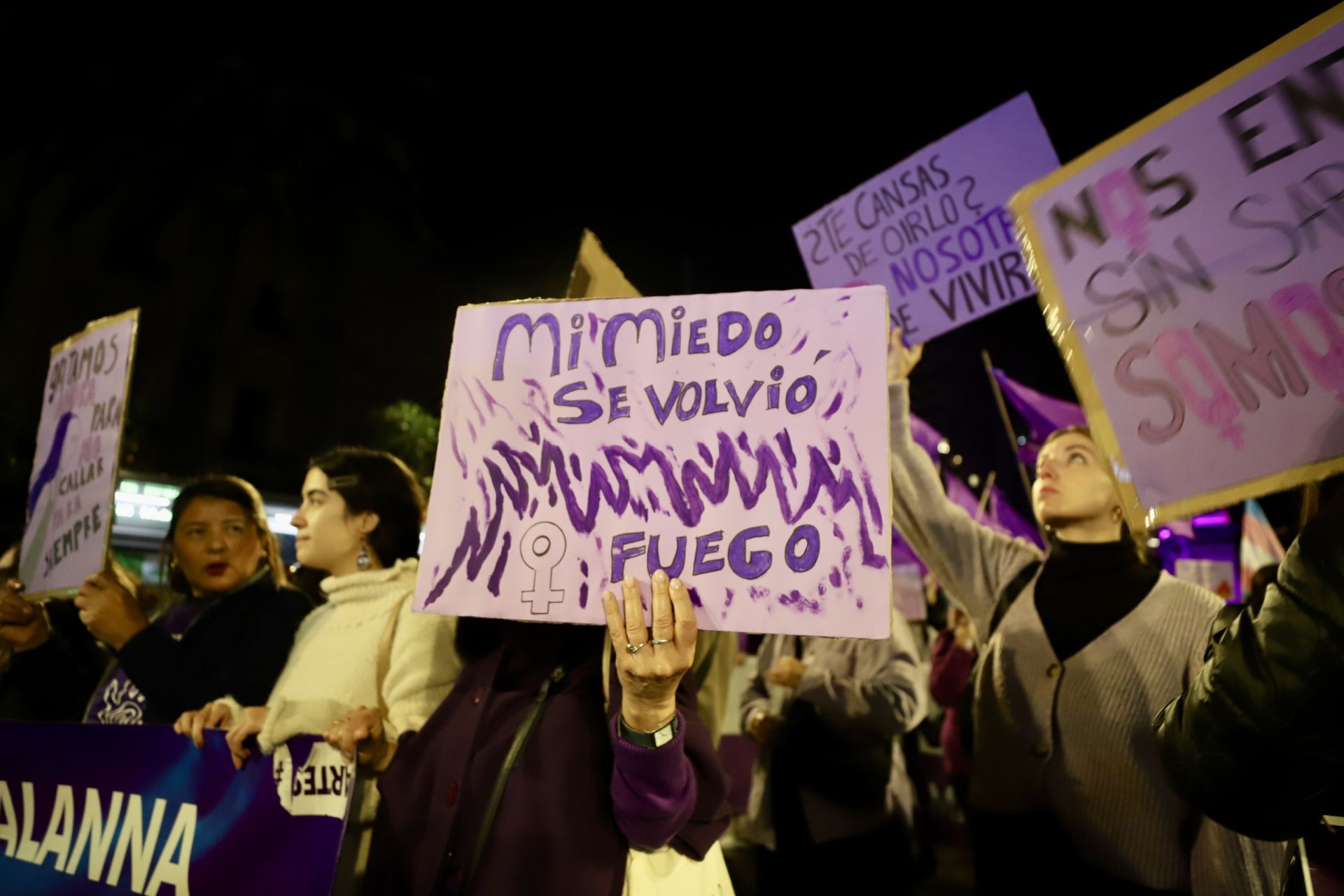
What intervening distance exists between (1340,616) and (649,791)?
1085mm

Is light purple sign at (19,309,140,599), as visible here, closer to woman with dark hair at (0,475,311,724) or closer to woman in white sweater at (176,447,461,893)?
woman with dark hair at (0,475,311,724)

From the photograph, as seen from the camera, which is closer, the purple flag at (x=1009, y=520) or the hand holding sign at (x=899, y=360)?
the hand holding sign at (x=899, y=360)

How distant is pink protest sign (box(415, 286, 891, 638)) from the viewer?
1420 millimetres

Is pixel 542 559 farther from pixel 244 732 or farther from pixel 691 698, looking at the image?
pixel 244 732

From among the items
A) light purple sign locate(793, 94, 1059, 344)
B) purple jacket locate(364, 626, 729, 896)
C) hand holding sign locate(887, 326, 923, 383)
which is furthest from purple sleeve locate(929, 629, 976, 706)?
purple jacket locate(364, 626, 729, 896)

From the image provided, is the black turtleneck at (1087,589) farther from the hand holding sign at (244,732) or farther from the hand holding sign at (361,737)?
the hand holding sign at (244,732)

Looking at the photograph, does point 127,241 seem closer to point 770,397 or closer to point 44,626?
point 44,626

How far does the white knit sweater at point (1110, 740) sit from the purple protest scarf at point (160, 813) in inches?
66.5

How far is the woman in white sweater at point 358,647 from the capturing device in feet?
6.36

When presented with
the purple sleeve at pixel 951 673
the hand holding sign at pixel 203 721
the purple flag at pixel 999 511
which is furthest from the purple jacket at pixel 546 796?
the purple flag at pixel 999 511

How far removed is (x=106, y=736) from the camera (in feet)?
7.43

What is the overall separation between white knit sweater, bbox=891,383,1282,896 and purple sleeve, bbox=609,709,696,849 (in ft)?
3.38

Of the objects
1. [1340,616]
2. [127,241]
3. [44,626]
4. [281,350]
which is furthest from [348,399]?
[1340,616]

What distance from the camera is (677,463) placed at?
1.54 m
